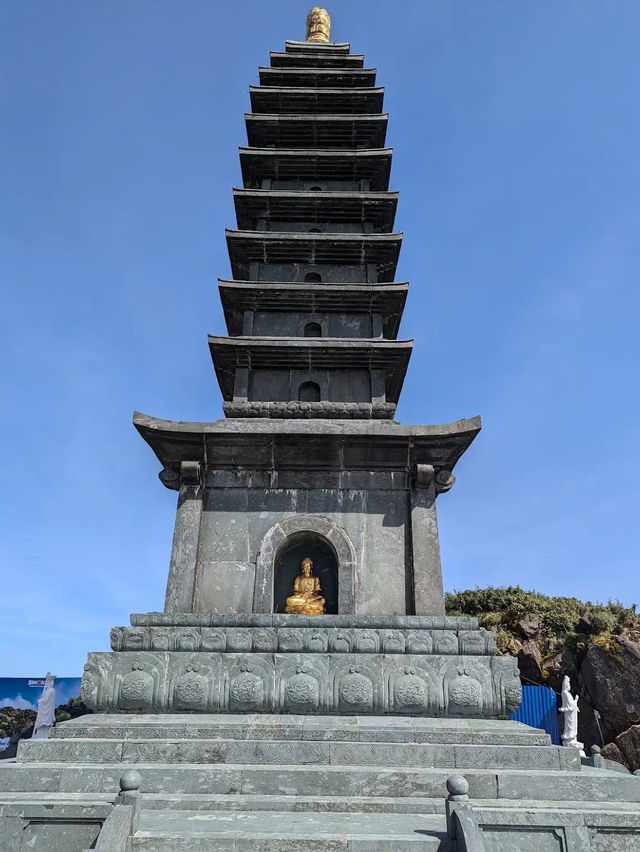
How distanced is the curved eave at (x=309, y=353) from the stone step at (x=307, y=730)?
7.97 m

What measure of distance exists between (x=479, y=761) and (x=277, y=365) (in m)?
9.27

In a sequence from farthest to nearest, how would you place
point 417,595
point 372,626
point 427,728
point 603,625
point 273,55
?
point 603,625, point 273,55, point 417,595, point 372,626, point 427,728

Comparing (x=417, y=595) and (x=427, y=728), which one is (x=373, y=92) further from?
(x=427, y=728)

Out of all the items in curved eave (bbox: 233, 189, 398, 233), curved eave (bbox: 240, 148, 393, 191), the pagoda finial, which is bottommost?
curved eave (bbox: 233, 189, 398, 233)

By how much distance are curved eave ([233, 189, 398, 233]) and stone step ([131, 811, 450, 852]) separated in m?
14.3

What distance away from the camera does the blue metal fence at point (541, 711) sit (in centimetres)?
2442

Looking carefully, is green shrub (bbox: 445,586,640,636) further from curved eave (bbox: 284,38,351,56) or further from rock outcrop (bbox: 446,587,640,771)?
curved eave (bbox: 284,38,351,56)

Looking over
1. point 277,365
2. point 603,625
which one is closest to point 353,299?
→ point 277,365

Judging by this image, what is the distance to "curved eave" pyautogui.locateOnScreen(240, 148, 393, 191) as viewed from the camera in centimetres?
1786

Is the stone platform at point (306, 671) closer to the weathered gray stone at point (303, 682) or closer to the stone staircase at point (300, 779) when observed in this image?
the weathered gray stone at point (303, 682)

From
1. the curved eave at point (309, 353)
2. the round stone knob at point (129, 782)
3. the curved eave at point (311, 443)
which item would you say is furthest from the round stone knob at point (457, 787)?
the curved eave at point (309, 353)

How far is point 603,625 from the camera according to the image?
95.5 ft

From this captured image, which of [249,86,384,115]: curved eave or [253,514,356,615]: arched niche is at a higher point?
[249,86,384,115]: curved eave

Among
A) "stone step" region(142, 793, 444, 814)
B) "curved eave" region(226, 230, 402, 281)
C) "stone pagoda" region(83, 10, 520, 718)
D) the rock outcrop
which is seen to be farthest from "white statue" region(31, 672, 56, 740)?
the rock outcrop
